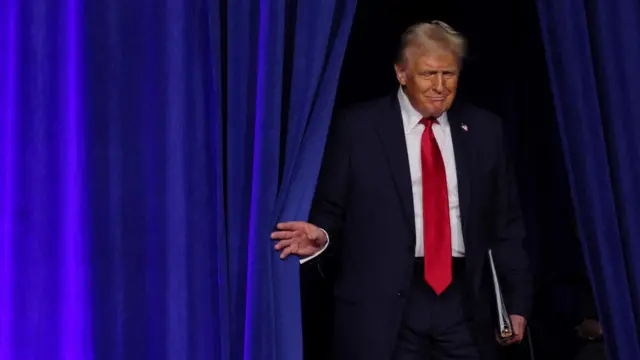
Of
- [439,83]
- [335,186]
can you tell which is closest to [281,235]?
[335,186]

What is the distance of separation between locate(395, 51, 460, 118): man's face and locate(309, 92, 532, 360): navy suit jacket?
0.08m

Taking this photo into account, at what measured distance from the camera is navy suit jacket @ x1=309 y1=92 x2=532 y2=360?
2.40 metres

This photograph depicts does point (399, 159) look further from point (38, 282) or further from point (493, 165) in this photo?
point (38, 282)

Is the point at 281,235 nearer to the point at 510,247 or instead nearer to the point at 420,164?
the point at 420,164

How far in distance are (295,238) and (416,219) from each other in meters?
0.44

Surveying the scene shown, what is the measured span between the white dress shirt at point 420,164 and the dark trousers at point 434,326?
113 mm

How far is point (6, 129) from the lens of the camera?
2.12m

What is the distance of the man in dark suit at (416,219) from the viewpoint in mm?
2406

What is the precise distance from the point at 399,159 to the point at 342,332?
20.1 inches

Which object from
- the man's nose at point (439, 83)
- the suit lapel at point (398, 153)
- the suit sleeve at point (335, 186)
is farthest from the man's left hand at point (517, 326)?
the man's nose at point (439, 83)

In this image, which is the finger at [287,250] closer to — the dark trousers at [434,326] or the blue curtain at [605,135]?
the dark trousers at [434,326]

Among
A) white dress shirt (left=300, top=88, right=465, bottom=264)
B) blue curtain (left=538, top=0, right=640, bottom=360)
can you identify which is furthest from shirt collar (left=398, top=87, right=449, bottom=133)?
blue curtain (left=538, top=0, right=640, bottom=360)

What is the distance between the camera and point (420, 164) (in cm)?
247

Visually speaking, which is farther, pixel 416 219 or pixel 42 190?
pixel 416 219
